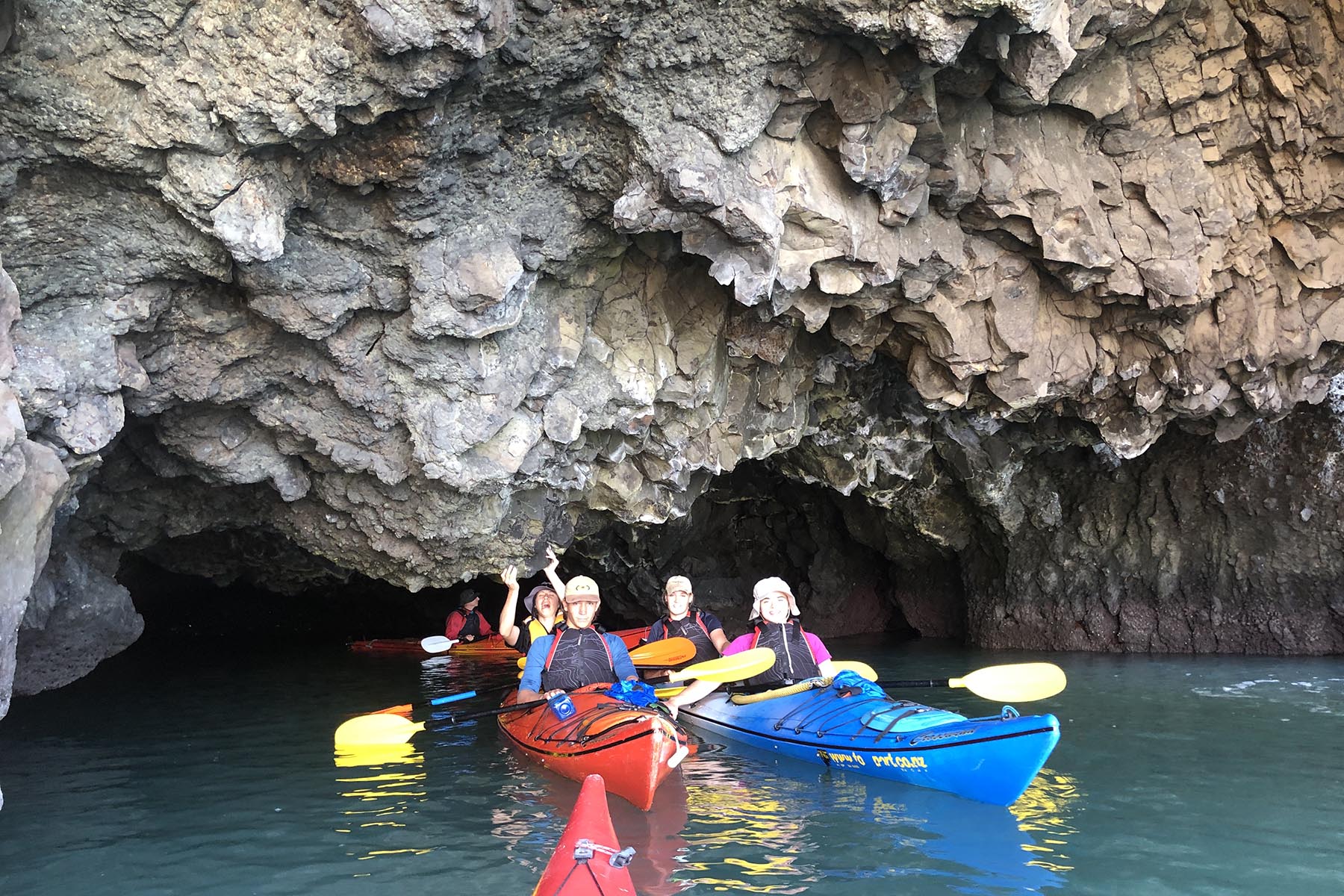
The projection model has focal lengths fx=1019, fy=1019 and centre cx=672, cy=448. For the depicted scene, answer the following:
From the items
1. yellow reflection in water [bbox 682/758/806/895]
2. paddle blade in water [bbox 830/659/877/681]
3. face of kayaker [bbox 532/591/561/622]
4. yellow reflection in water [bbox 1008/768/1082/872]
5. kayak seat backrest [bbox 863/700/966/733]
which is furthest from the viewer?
face of kayaker [bbox 532/591/561/622]

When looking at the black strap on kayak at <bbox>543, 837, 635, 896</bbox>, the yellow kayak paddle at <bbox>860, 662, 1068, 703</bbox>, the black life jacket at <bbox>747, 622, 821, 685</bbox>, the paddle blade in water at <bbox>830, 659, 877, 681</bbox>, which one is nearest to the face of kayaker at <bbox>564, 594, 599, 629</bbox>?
the black life jacket at <bbox>747, 622, 821, 685</bbox>

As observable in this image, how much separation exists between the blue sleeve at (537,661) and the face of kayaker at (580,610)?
0.65 ft

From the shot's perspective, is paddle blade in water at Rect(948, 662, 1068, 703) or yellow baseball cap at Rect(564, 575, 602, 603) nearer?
paddle blade in water at Rect(948, 662, 1068, 703)

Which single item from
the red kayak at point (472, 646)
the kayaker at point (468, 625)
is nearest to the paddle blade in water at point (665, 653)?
the red kayak at point (472, 646)

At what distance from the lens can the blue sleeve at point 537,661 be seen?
7.41 meters

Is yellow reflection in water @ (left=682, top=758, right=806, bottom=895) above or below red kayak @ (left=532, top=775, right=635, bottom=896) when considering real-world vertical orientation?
below

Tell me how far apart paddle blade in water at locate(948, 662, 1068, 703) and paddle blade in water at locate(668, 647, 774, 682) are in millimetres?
1278

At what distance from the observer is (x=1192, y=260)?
26.4ft

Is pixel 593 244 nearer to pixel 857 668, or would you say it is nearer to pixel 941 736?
pixel 857 668

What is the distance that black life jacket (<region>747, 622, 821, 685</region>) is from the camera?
7562mm

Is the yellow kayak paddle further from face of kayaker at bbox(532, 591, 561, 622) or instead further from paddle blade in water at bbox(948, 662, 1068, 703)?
face of kayaker at bbox(532, 591, 561, 622)

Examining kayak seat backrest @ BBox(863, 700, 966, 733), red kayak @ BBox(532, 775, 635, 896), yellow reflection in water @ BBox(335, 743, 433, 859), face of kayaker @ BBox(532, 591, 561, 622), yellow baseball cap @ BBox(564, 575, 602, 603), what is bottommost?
yellow reflection in water @ BBox(335, 743, 433, 859)

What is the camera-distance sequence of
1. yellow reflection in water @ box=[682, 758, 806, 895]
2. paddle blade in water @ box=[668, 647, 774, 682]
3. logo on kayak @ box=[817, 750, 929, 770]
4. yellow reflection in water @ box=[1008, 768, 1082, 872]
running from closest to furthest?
yellow reflection in water @ box=[682, 758, 806, 895] < yellow reflection in water @ box=[1008, 768, 1082, 872] < logo on kayak @ box=[817, 750, 929, 770] < paddle blade in water @ box=[668, 647, 774, 682]

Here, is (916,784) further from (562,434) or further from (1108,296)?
(1108,296)
